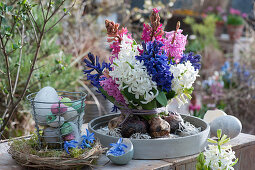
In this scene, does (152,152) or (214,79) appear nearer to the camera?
(152,152)

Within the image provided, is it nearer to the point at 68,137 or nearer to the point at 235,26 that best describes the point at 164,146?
the point at 68,137

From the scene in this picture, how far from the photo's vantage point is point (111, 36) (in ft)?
4.43

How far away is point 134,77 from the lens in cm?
121

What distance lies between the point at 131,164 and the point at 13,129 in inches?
57.1

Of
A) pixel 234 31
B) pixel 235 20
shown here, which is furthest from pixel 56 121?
pixel 235 20

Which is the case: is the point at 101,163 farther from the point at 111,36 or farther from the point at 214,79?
the point at 214,79

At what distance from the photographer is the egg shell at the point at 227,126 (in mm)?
1519

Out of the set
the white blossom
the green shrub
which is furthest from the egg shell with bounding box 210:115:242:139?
the green shrub

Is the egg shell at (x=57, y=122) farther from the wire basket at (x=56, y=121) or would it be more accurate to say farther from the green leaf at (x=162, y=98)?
the green leaf at (x=162, y=98)

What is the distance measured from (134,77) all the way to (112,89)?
0.46ft

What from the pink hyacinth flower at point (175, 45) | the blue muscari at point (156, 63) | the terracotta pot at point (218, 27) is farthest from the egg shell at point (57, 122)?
the terracotta pot at point (218, 27)

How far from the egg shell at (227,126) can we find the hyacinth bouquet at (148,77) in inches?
9.1

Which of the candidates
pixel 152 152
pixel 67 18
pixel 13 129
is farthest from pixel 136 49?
pixel 67 18

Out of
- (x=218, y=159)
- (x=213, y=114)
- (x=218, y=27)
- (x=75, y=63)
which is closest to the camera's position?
(x=218, y=159)
